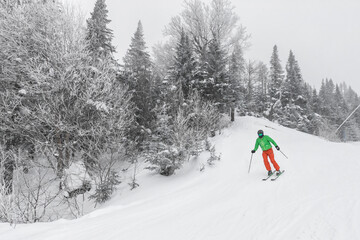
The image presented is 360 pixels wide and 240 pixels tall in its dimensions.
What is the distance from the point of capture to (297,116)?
2600cm

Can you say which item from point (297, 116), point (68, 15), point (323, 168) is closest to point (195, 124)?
point (323, 168)

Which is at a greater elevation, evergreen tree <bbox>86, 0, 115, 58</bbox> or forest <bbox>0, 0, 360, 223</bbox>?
evergreen tree <bbox>86, 0, 115, 58</bbox>

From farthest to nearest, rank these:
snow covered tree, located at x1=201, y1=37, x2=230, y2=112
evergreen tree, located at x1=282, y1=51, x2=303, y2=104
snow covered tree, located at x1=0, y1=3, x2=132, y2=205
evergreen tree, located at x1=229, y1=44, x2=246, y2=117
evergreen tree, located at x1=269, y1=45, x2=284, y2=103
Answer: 1. evergreen tree, located at x1=269, y1=45, x2=284, y2=103
2. evergreen tree, located at x1=282, y1=51, x2=303, y2=104
3. evergreen tree, located at x1=229, y1=44, x2=246, y2=117
4. snow covered tree, located at x1=201, y1=37, x2=230, y2=112
5. snow covered tree, located at x1=0, y1=3, x2=132, y2=205

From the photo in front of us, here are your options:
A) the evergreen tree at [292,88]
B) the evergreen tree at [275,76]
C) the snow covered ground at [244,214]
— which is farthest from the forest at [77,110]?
the evergreen tree at [275,76]

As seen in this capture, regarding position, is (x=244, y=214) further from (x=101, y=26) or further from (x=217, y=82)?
(x=101, y=26)

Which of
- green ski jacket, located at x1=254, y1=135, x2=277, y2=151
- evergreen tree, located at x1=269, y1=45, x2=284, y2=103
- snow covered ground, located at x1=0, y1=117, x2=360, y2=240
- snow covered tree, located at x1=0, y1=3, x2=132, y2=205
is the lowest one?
snow covered ground, located at x1=0, y1=117, x2=360, y2=240

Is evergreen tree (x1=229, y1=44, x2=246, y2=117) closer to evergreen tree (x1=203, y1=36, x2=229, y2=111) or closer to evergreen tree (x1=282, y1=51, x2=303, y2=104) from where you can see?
evergreen tree (x1=203, y1=36, x2=229, y2=111)

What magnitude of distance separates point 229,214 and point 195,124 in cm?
876

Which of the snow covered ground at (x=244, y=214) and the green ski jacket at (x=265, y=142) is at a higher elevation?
the green ski jacket at (x=265, y=142)

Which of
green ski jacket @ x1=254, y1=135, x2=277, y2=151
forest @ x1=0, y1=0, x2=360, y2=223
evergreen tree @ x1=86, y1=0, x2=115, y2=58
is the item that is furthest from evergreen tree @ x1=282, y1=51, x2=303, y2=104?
evergreen tree @ x1=86, y1=0, x2=115, y2=58

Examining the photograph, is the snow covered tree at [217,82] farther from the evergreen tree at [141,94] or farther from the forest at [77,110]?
the evergreen tree at [141,94]

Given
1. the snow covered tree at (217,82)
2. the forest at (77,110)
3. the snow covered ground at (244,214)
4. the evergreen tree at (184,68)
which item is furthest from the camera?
the snow covered tree at (217,82)

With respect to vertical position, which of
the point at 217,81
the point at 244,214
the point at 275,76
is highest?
the point at 275,76

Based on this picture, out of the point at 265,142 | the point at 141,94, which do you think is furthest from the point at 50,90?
the point at 265,142
